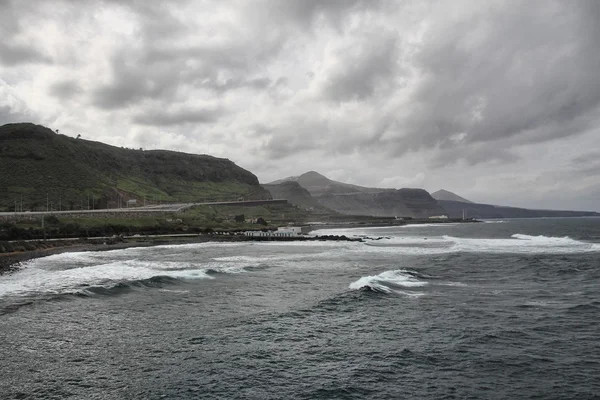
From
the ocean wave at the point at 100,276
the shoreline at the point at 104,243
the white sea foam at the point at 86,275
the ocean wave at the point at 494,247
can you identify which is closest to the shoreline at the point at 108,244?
the shoreline at the point at 104,243

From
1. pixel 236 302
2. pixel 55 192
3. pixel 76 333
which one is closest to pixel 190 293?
pixel 236 302

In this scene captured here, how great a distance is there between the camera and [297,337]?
20031 mm

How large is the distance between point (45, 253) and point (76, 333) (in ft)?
134

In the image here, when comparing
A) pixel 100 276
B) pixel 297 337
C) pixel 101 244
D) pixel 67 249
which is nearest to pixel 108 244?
pixel 101 244

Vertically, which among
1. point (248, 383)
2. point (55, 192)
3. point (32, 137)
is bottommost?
point (248, 383)

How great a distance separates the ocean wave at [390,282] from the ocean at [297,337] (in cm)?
27

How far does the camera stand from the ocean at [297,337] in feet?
47.6

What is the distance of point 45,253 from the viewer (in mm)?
54281

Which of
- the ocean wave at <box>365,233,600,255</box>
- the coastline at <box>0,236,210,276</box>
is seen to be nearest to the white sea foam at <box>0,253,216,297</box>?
the coastline at <box>0,236,210,276</box>

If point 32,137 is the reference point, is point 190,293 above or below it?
below

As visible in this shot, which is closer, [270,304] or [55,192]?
[270,304]

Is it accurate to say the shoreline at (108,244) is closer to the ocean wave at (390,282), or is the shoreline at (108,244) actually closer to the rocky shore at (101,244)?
the rocky shore at (101,244)

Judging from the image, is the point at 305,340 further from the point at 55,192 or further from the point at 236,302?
the point at 55,192

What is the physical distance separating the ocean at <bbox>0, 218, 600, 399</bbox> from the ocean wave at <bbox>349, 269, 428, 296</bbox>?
27 centimetres
